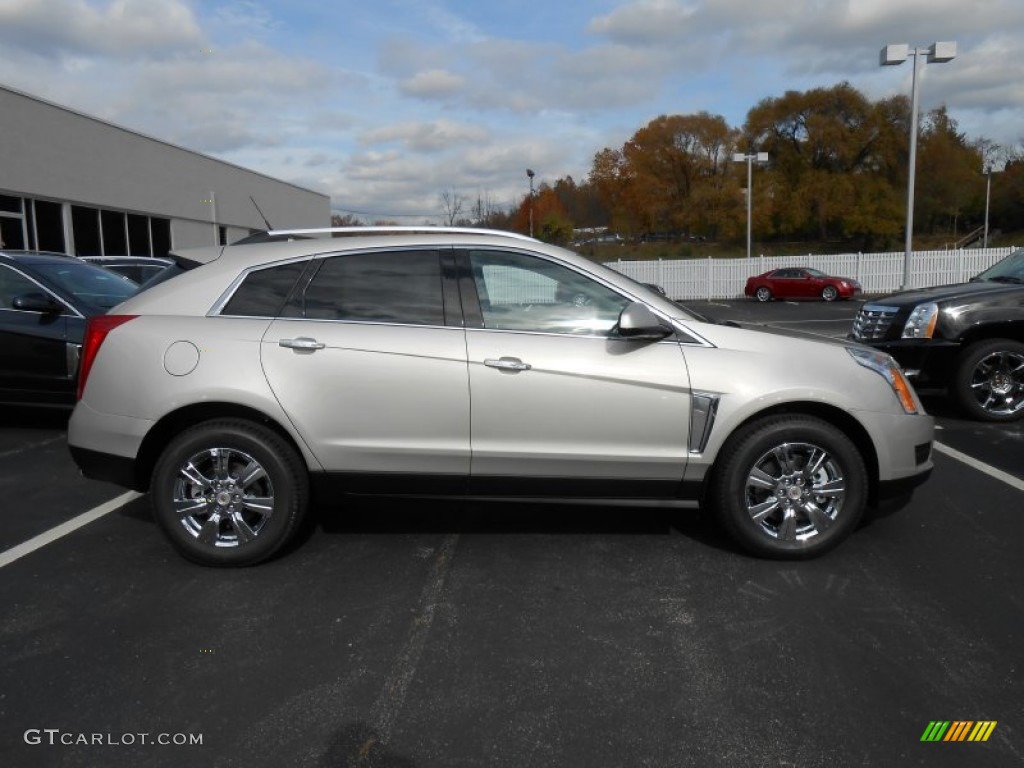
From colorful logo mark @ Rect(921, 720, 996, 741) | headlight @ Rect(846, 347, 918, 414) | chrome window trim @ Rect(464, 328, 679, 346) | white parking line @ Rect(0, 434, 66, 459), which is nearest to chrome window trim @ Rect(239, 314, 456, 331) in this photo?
chrome window trim @ Rect(464, 328, 679, 346)

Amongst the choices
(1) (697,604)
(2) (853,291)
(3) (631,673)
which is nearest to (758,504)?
(1) (697,604)

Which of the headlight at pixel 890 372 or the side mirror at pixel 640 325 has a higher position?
the side mirror at pixel 640 325

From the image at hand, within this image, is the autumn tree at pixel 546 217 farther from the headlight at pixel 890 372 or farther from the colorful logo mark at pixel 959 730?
the colorful logo mark at pixel 959 730

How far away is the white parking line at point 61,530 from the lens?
429cm

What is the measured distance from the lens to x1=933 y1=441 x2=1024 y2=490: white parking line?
5.48 meters

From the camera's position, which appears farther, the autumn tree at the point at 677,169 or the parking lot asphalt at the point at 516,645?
the autumn tree at the point at 677,169

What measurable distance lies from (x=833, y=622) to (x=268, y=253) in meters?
3.25

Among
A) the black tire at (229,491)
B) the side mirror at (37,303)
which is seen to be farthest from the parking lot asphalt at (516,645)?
the side mirror at (37,303)

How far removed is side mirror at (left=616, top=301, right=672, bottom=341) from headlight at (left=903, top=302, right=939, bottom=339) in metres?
4.54

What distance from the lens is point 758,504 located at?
4035mm

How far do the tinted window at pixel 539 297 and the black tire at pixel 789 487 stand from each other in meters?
0.92

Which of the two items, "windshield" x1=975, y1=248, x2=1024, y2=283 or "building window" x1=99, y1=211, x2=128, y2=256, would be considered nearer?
"windshield" x1=975, y1=248, x2=1024, y2=283

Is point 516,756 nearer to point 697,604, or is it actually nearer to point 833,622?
point 697,604

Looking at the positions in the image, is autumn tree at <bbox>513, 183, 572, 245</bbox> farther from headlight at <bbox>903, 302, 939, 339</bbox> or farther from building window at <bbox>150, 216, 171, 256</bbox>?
headlight at <bbox>903, 302, 939, 339</bbox>
